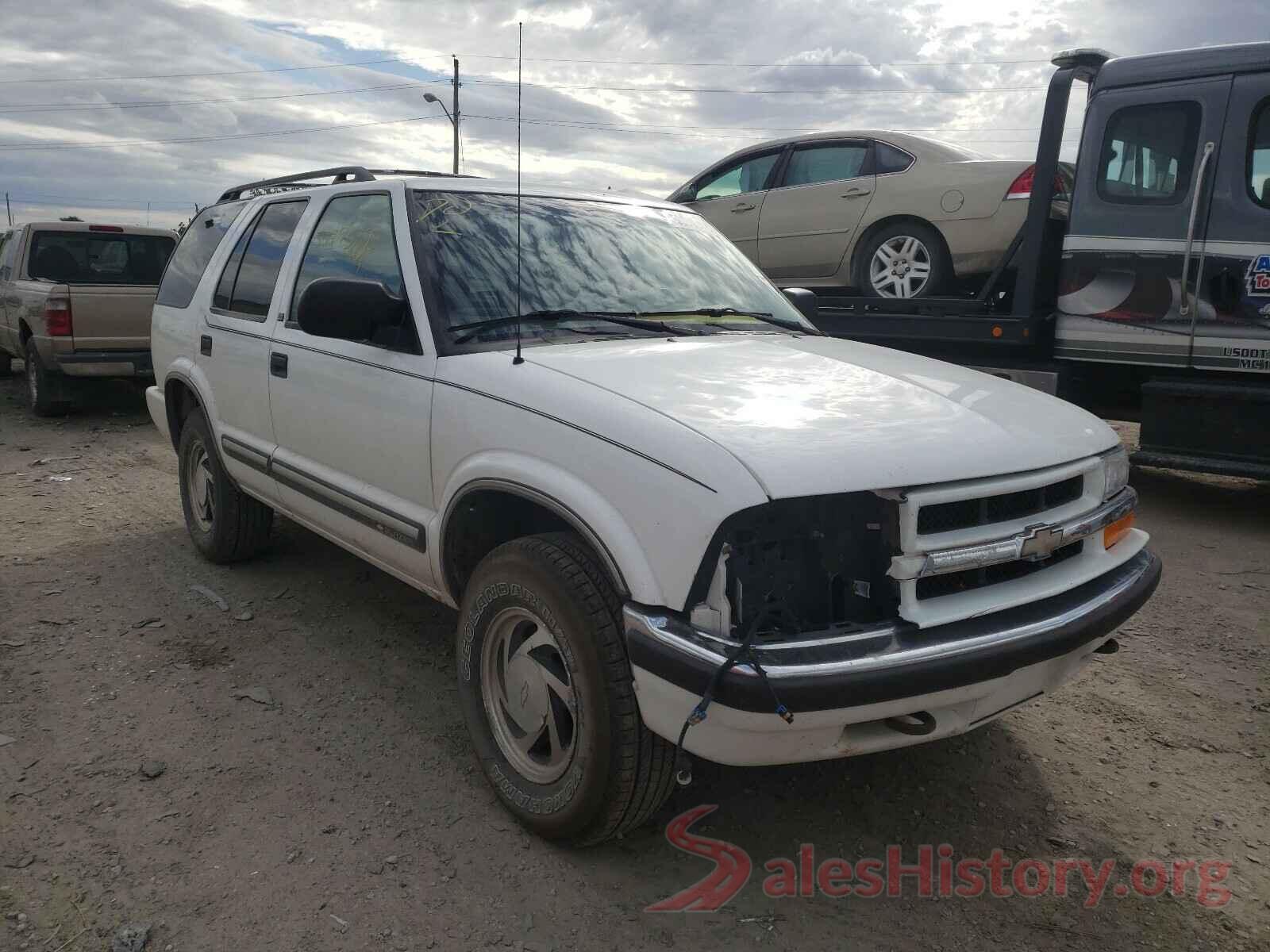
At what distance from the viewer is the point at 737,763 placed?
2.33 m

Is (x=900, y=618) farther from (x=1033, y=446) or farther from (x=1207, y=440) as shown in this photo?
(x=1207, y=440)

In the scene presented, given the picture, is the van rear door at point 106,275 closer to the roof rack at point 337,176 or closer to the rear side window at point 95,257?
the rear side window at point 95,257

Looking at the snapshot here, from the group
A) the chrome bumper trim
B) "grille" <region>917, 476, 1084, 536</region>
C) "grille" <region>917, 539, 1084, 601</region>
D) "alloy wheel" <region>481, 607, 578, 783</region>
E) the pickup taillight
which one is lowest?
"alloy wheel" <region>481, 607, 578, 783</region>

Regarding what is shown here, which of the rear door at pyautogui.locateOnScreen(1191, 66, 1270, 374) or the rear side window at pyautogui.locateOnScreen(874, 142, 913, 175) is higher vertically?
the rear side window at pyautogui.locateOnScreen(874, 142, 913, 175)

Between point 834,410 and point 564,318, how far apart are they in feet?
3.49

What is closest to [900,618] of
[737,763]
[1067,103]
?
[737,763]

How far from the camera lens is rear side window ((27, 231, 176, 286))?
398 inches

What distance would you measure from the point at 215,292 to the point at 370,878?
10.6ft

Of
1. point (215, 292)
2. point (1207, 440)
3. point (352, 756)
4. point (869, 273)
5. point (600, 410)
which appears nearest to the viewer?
point (600, 410)

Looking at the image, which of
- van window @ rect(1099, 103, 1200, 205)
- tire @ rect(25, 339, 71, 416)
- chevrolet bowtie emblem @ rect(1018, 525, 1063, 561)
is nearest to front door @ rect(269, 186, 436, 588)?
chevrolet bowtie emblem @ rect(1018, 525, 1063, 561)

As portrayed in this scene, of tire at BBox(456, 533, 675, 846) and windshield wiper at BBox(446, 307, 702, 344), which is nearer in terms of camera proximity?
tire at BBox(456, 533, 675, 846)

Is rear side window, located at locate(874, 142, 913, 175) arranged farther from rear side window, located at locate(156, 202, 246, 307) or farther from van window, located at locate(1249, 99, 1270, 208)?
rear side window, located at locate(156, 202, 246, 307)

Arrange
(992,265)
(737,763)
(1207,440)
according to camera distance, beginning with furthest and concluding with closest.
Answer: (992,265) < (1207,440) < (737,763)

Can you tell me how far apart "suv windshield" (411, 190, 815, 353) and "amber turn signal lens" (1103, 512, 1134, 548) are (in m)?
1.36
